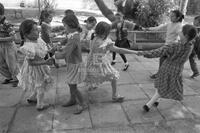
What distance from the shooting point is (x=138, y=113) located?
3.56 metres

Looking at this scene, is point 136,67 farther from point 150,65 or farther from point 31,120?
point 31,120

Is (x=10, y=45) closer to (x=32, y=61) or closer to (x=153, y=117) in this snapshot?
(x=32, y=61)

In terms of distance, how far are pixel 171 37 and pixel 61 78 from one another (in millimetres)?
2524

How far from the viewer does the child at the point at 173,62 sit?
3.15 meters

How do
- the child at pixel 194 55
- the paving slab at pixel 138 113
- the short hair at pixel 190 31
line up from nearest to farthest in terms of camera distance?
the short hair at pixel 190 31, the paving slab at pixel 138 113, the child at pixel 194 55

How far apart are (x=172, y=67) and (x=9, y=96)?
2.96 metres

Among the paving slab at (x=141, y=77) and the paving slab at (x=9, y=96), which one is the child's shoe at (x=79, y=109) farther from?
the paving slab at (x=141, y=77)

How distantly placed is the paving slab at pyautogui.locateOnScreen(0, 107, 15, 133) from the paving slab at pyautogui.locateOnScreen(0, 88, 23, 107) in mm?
180

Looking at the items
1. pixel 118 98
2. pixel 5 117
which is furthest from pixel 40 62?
pixel 118 98

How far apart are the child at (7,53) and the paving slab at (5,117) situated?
0.98 m

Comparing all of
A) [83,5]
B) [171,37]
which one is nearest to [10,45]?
[171,37]

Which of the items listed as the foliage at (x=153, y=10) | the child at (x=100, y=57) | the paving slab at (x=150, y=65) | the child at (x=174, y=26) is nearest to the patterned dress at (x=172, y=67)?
the child at (x=100, y=57)

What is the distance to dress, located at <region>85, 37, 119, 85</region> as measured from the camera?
355 cm

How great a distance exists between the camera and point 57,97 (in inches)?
162
